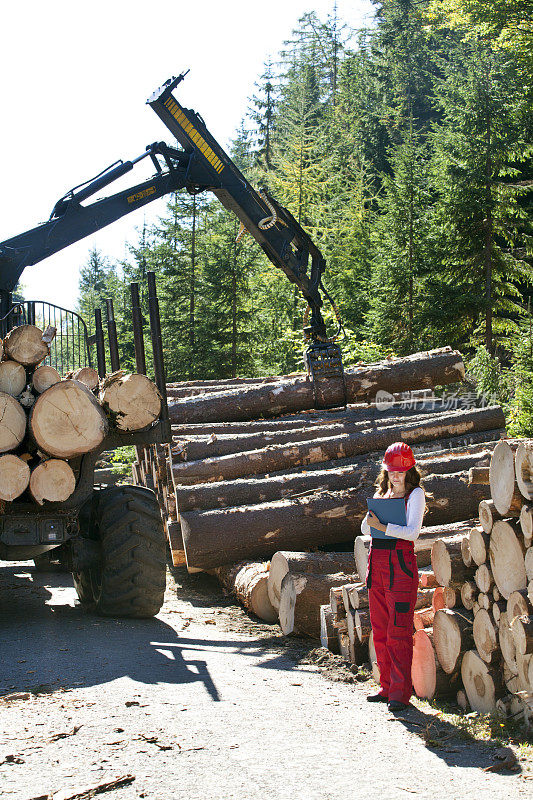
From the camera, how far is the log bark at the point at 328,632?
20.1 ft

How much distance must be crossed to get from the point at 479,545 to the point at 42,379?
3.61 metres

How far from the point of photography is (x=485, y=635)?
4.51 metres

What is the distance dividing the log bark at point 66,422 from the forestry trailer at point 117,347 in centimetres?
17

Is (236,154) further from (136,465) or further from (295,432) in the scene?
(295,432)

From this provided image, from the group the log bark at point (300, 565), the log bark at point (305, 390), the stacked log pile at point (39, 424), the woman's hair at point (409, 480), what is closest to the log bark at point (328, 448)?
the log bark at point (305, 390)

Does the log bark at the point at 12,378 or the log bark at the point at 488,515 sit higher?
the log bark at the point at 12,378

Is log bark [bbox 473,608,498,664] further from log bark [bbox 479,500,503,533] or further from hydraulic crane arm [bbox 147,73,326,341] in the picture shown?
hydraulic crane arm [bbox 147,73,326,341]

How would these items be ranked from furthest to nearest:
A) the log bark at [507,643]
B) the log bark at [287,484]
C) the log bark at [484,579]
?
the log bark at [287,484]
the log bark at [484,579]
the log bark at [507,643]

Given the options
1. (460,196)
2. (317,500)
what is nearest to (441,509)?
(317,500)

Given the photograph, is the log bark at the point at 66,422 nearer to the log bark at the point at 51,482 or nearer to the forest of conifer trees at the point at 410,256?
the log bark at the point at 51,482

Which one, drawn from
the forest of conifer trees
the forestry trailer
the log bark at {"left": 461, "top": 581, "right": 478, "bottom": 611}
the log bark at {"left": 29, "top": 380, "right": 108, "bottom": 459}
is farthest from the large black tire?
the forest of conifer trees

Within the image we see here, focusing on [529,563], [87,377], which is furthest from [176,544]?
[529,563]

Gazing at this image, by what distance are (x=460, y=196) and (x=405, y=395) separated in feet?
36.0

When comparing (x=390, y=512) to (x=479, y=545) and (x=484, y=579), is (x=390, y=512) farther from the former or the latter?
(x=484, y=579)
